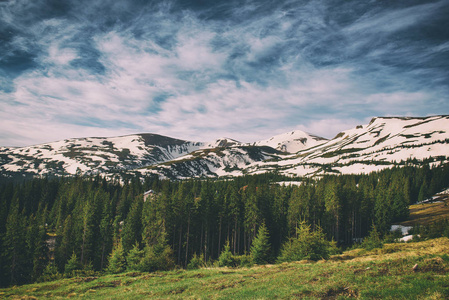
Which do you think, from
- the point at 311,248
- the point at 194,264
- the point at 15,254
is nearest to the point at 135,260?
the point at 194,264

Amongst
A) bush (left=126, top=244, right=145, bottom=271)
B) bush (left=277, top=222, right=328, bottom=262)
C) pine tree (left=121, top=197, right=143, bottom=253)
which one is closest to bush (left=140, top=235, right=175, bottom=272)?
bush (left=126, top=244, right=145, bottom=271)

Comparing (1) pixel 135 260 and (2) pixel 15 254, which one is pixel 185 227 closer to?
(1) pixel 135 260

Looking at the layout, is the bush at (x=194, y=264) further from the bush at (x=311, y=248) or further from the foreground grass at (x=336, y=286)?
the bush at (x=311, y=248)

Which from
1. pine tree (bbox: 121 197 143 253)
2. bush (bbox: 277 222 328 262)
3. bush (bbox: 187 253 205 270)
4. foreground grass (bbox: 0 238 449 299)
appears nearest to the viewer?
foreground grass (bbox: 0 238 449 299)

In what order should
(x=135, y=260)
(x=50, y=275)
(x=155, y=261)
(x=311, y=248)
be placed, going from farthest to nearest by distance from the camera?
(x=50, y=275)
(x=135, y=260)
(x=155, y=261)
(x=311, y=248)

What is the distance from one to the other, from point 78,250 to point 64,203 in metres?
62.1

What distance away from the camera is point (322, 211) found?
70688 mm

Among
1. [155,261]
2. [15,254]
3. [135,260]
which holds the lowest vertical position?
[15,254]

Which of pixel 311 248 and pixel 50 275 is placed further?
pixel 50 275

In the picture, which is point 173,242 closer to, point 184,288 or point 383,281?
point 184,288

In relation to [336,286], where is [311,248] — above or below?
below

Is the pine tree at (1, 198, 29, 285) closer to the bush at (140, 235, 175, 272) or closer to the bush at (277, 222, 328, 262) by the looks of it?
the bush at (140, 235, 175, 272)

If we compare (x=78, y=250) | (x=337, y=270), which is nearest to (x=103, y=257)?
(x=78, y=250)

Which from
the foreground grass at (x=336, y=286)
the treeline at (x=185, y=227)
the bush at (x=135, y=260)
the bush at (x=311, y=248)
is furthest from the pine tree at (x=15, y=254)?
the bush at (x=311, y=248)
